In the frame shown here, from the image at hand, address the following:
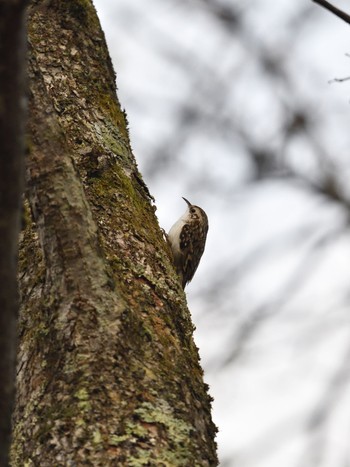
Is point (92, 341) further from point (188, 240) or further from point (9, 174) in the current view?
point (188, 240)

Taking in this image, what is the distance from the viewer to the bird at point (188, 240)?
5.15 m

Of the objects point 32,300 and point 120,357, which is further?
point 32,300

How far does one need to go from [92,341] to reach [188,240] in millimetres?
3414

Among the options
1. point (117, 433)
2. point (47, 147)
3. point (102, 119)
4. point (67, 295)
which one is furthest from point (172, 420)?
point (102, 119)

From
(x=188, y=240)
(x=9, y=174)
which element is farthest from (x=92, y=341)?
(x=188, y=240)

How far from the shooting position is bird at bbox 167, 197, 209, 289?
5148mm

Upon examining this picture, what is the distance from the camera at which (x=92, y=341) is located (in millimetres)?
1914

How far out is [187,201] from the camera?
5770 millimetres

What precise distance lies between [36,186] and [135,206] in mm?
640

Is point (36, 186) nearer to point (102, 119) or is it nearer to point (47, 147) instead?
point (47, 147)

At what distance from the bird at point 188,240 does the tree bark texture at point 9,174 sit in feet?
12.1

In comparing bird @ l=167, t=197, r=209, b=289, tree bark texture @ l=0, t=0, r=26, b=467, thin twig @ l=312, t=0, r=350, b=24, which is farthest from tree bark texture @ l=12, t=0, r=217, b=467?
bird @ l=167, t=197, r=209, b=289

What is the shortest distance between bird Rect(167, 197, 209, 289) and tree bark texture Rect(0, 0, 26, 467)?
3.68 m

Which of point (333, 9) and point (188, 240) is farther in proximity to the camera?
point (188, 240)
